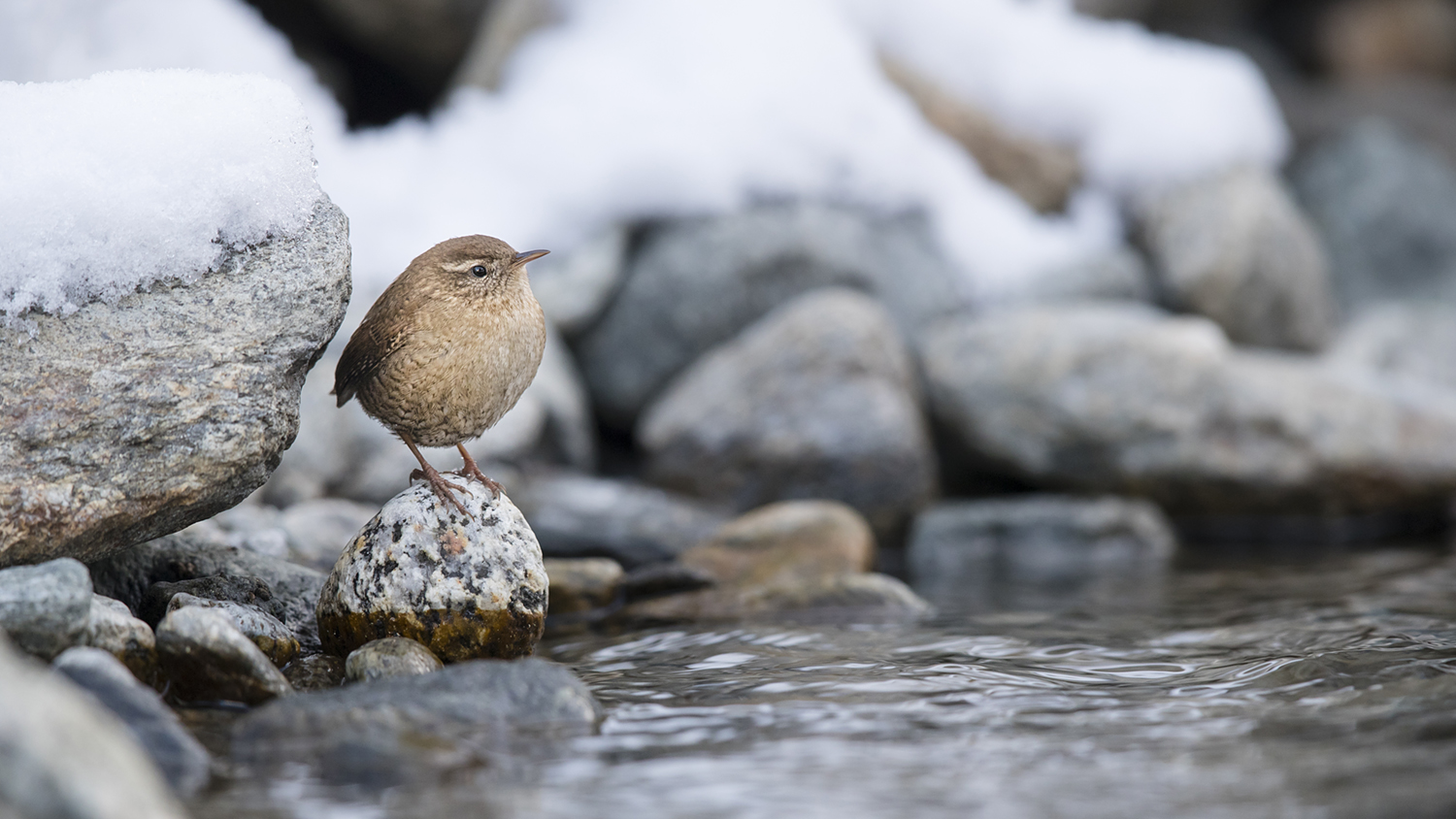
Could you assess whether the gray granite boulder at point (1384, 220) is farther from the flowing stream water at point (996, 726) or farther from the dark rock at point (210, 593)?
the dark rock at point (210, 593)

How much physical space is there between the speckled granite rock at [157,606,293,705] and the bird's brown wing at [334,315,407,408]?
44.4 inches

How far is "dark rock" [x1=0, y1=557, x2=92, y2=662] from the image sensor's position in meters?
3.57

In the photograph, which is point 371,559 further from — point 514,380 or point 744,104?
point 744,104

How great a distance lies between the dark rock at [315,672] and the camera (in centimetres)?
434

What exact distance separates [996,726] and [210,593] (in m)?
2.96

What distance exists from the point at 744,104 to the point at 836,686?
659 centimetres

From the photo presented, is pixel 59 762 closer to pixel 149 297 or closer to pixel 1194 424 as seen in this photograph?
pixel 149 297

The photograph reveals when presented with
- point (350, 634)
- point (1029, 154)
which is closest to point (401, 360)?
point (350, 634)

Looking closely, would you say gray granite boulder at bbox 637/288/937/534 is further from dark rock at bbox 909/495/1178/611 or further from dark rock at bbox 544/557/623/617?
dark rock at bbox 544/557/623/617

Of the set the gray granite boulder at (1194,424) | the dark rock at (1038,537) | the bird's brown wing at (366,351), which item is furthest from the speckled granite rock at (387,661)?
the gray granite boulder at (1194,424)

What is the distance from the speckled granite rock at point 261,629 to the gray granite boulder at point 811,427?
169 inches

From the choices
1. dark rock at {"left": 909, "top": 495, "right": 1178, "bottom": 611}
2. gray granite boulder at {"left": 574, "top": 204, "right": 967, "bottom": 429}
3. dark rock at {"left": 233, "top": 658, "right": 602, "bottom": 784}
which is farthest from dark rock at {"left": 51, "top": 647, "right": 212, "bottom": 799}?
gray granite boulder at {"left": 574, "top": 204, "right": 967, "bottom": 429}

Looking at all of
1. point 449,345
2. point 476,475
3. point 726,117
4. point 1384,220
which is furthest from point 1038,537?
point 1384,220

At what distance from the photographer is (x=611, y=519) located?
24.8 ft
